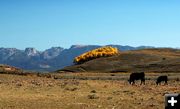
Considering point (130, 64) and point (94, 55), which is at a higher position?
point (94, 55)

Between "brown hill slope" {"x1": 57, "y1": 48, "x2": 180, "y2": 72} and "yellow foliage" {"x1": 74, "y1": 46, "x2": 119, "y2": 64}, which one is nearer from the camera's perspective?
"brown hill slope" {"x1": 57, "y1": 48, "x2": 180, "y2": 72}

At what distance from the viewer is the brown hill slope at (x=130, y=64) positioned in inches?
5276

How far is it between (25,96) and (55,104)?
5.74 m

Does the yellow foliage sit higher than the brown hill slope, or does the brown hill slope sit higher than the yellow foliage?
the yellow foliage

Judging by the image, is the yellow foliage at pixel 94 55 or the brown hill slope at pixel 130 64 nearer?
the brown hill slope at pixel 130 64

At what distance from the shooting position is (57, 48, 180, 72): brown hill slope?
5276 inches

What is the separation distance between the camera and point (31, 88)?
1505 inches

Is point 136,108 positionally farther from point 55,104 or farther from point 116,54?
point 116,54

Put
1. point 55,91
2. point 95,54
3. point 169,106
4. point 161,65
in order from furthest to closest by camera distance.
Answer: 1. point 95,54
2. point 161,65
3. point 55,91
4. point 169,106

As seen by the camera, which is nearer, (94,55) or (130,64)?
(130,64)

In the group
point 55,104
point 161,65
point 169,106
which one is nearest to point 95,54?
point 161,65

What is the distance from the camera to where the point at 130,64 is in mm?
154000

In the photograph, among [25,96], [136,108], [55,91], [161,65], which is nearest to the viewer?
[136,108]

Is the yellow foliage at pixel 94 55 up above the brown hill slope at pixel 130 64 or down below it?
above
